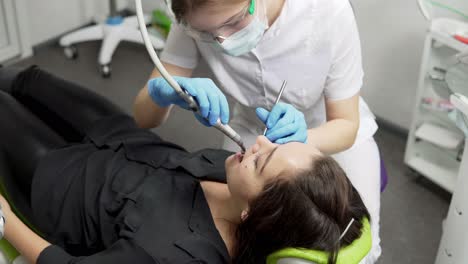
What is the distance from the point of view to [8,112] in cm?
157

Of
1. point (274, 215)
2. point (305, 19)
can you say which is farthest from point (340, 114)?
point (274, 215)

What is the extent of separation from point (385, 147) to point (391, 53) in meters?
0.44

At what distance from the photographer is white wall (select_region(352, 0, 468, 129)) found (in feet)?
7.47

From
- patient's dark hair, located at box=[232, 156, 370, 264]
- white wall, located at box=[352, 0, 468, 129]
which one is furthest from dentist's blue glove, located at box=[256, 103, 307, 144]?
white wall, located at box=[352, 0, 468, 129]

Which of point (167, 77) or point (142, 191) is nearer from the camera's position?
point (167, 77)

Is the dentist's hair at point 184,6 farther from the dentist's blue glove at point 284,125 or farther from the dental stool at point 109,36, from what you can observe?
the dental stool at point 109,36

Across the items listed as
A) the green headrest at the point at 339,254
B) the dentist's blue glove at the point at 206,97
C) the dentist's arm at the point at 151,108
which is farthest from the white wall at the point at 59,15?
the green headrest at the point at 339,254

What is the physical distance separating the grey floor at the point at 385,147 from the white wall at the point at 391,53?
16 cm

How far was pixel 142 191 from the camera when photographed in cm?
140

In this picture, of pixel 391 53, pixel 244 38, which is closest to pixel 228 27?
pixel 244 38

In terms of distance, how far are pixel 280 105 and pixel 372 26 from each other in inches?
49.3

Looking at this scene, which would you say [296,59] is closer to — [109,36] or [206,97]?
[206,97]

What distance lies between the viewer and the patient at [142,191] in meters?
1.18

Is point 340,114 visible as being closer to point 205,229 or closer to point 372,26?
point 205,229
